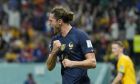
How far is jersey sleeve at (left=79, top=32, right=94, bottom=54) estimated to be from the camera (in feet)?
21.3

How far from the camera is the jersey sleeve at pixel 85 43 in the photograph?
21.3 feet

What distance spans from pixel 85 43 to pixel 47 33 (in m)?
10.5

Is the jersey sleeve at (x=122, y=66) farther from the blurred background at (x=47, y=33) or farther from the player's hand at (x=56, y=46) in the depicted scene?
the blurred background at (x=47, y=33)

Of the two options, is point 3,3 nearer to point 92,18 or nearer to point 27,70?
point 92,18

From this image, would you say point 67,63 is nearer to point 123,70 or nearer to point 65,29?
point 65,29

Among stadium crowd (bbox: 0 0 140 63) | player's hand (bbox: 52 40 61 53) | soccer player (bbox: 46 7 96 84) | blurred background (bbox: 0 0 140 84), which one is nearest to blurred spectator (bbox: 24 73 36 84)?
blurred background (bbox: 0 0 140 84)

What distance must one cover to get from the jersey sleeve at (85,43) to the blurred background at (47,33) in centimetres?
747

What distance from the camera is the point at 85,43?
6.50m

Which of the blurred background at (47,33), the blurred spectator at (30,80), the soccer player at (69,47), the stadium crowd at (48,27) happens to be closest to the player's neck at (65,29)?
the soccer player at (69,47)

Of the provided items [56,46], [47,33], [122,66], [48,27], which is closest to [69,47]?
[56,46]

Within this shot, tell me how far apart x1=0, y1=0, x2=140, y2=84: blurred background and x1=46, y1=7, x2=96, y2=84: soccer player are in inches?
291

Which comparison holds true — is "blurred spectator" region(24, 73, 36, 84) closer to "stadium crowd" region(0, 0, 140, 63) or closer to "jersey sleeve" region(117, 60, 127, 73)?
"stadium crowd" region(0, 0, 140, 63)

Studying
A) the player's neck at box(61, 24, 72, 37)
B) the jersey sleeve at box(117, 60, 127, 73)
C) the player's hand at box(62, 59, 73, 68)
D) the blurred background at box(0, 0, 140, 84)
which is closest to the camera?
the player's hand at box(62, 59, 73, 68)

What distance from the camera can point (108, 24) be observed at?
16.9m
